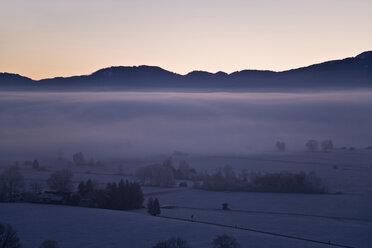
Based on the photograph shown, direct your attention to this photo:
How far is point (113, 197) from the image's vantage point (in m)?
52.8

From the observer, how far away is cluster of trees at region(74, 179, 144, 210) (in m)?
52.0

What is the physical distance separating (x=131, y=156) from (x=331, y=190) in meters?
66.0

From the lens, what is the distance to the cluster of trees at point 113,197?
5203 centimetres

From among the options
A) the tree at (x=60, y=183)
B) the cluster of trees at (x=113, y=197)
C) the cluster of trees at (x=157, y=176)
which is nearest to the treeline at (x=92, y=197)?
the cluster of trees at (x=113, y=197)

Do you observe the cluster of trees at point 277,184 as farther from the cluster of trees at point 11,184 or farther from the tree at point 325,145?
the tree at point 325,145

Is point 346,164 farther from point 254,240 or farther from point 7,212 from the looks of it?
point 7,212

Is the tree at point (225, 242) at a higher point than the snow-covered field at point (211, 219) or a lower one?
higher

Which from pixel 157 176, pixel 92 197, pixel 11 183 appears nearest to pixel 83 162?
pixel 157 176

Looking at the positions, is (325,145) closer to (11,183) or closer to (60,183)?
(60,183)

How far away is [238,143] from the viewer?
16025cm

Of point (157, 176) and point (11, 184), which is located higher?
point (11, 184)

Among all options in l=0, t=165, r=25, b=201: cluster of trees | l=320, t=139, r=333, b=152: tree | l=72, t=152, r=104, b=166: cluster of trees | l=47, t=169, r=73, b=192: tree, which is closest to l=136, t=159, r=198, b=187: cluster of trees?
l=47, t=169, r=73, b=192: tree

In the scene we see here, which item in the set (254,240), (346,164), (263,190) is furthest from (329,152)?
(254,240)

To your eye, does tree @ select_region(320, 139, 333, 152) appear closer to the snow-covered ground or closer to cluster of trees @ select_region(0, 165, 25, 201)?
the snow-covered ground
